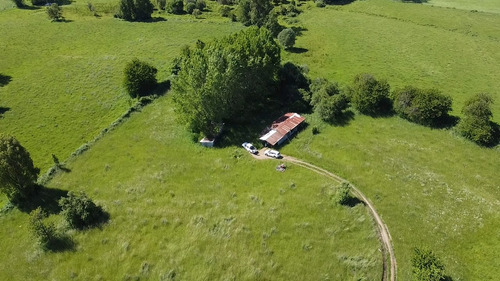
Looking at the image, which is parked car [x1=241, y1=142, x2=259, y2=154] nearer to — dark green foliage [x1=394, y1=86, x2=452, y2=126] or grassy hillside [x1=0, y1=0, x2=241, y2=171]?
dark green foliage [x1=394, y1=86, x2=452, y2=126]

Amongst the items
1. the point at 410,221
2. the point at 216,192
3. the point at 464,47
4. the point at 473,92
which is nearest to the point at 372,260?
the point at 410,221

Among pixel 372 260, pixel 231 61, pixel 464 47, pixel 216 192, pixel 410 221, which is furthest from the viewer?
pixel 464 47

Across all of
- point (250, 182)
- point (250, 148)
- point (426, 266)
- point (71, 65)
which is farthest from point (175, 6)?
point (426, 266)

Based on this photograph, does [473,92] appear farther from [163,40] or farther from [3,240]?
[3,240]

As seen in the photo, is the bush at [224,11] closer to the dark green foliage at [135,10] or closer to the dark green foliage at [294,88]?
the dark green foliage at [135,10]

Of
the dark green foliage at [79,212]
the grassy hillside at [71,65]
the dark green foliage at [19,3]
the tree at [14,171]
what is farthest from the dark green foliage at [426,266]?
the dark green foliage at [19,3]

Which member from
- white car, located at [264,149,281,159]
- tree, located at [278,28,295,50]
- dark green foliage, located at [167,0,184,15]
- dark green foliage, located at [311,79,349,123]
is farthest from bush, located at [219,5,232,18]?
white car, located at [264,149,281,159]
